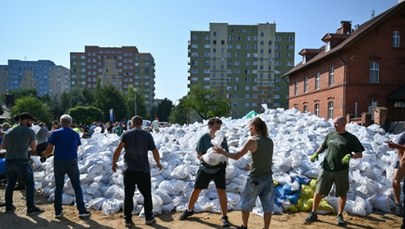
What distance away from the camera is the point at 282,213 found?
5.70 m

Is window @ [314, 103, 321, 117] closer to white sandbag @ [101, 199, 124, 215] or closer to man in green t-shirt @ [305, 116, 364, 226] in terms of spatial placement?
man in green t-shirt @ [305, 116, 364, 226]

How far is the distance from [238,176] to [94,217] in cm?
279

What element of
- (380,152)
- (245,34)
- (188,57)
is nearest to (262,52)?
(245,34)

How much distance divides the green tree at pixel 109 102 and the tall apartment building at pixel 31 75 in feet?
215

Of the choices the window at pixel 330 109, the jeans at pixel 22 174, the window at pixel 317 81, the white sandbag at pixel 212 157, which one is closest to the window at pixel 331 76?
the window at pixel 330 109

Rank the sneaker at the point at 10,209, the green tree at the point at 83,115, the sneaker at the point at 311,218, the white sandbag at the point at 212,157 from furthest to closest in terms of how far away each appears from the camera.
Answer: the green tree at the point at 83,115
the sneaker at the point at 10,209
the sneaker at the point at 311,218
the white sandbag at the point at 212,157

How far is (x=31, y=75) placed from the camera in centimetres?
11044

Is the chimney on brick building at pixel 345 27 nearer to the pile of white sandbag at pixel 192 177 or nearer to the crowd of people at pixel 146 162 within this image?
the pile of white sandbag at pixel 192 177

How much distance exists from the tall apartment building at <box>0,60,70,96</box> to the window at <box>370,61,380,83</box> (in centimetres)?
10577

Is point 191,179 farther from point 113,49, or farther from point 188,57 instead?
point 113,49

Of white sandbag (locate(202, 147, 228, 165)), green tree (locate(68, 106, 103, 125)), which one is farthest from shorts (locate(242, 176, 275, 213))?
green tree (locate(68, 106, 103, 125))

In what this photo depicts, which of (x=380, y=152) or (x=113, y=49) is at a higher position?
(x=113, y=49)

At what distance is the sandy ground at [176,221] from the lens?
4.98 meters

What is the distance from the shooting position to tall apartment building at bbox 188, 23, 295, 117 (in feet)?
225
